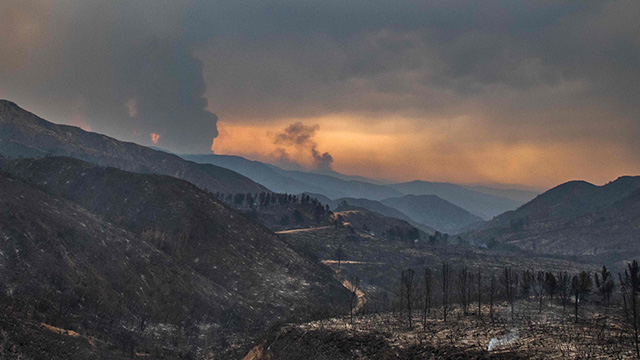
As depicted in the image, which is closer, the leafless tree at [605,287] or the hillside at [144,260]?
the hillside at [144,260]

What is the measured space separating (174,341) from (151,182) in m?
107

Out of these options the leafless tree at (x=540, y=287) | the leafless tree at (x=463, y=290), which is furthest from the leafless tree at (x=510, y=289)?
the leafless tree at (x=463, y=290)

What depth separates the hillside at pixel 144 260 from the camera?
61750 mm

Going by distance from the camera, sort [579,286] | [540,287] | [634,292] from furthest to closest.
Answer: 1. [540,287]
2. [579,286]
3. [634,292]

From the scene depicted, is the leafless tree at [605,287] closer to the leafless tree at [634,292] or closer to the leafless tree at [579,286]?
the leafless tree at [579,286]

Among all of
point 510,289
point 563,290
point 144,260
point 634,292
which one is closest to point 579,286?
point 563,290

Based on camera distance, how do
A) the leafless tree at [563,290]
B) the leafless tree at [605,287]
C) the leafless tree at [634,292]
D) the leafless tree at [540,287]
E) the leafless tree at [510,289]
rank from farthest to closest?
1. the leafless tree at [605,287]
2. the leafless tree at [563,290]
3. the leafless tree at [540,287]
4. the leafless tree at [510,289]
5. the leafless tree at [634,292]

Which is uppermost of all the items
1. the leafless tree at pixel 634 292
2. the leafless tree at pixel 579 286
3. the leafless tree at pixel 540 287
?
the leafless tree at pixel 634 292

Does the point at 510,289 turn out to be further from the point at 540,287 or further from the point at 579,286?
the point at 540,287

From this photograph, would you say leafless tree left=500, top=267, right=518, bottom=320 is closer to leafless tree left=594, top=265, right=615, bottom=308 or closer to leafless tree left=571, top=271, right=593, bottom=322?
leafless tree left=571, top=271, right=593, bottom=322

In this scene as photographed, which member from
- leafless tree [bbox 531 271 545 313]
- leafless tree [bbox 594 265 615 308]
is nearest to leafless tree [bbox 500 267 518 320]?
leafless tree [bbox 531 271 545 313]

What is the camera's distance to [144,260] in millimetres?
88812

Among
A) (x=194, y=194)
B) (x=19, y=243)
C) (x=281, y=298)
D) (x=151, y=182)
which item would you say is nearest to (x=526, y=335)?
(x=281, y=298)

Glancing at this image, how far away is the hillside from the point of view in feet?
203
